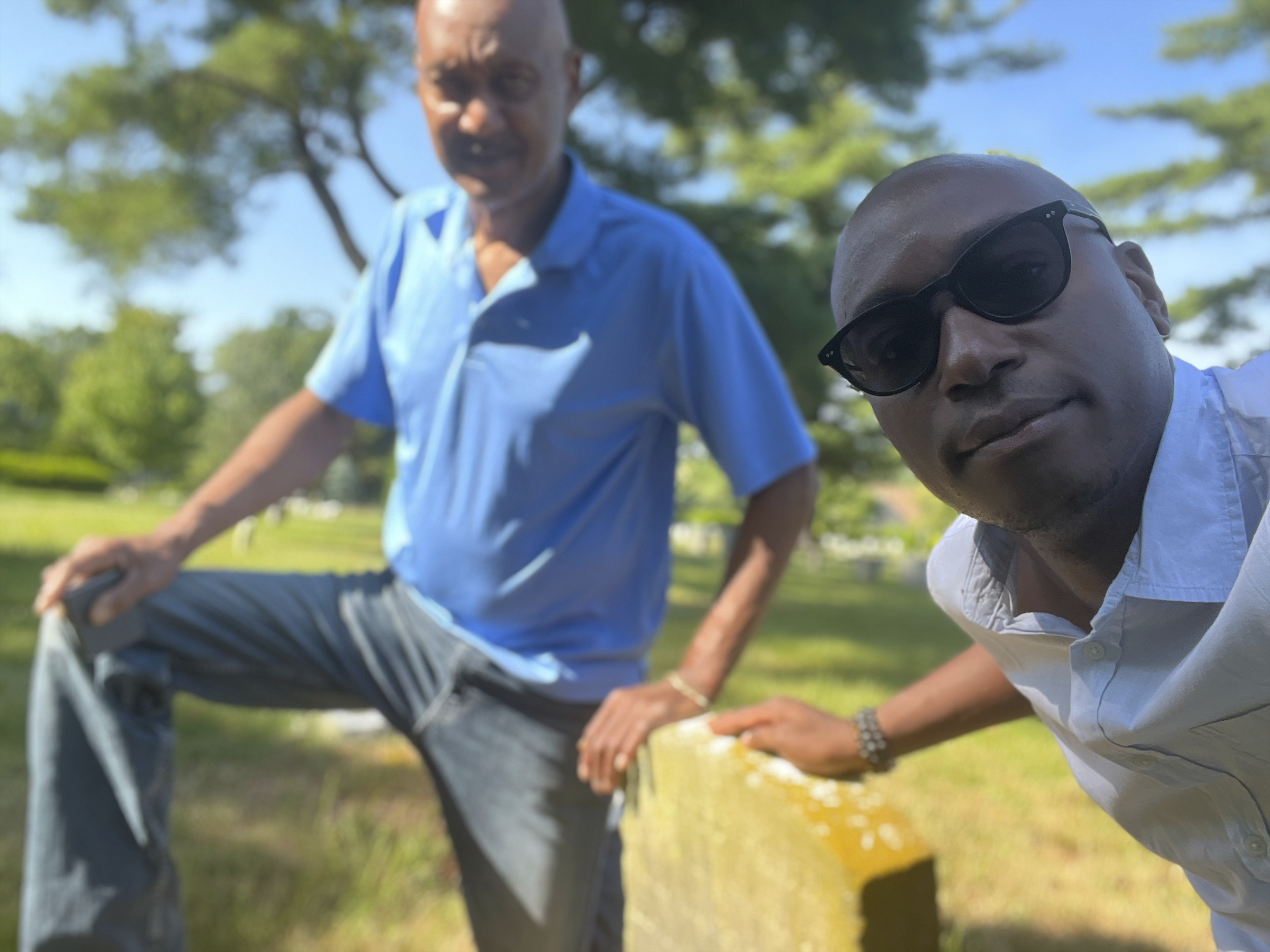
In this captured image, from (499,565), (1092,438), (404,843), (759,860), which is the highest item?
(1092,438)

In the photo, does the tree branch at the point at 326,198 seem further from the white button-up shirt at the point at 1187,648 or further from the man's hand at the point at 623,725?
the white button-up shirt at the point at 1187,648

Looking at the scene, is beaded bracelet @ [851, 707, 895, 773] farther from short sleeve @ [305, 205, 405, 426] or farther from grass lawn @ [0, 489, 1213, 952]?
short sleeve @ [305, 205, 405, 426]

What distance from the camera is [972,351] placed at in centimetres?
84

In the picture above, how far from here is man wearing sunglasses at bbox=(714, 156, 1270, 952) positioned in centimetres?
84

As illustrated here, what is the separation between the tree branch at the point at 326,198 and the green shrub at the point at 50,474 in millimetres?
27882

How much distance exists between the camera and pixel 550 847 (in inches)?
84.0

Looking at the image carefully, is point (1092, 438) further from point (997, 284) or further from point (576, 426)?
point (576, 426)

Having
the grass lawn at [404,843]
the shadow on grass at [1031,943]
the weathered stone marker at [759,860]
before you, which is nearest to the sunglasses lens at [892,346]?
the weathered stone marker at [759,860]

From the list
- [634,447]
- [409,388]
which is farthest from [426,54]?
[634,447]

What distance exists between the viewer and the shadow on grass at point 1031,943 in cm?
274

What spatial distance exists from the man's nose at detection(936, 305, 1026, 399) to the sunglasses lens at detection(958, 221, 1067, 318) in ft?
0.05

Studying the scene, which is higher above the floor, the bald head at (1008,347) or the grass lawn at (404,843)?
the bald head at (1008,347)

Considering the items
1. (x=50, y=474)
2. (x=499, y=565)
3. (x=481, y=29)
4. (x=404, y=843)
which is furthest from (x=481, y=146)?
(x=50, y=474)

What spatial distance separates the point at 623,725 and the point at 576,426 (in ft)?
2.08
